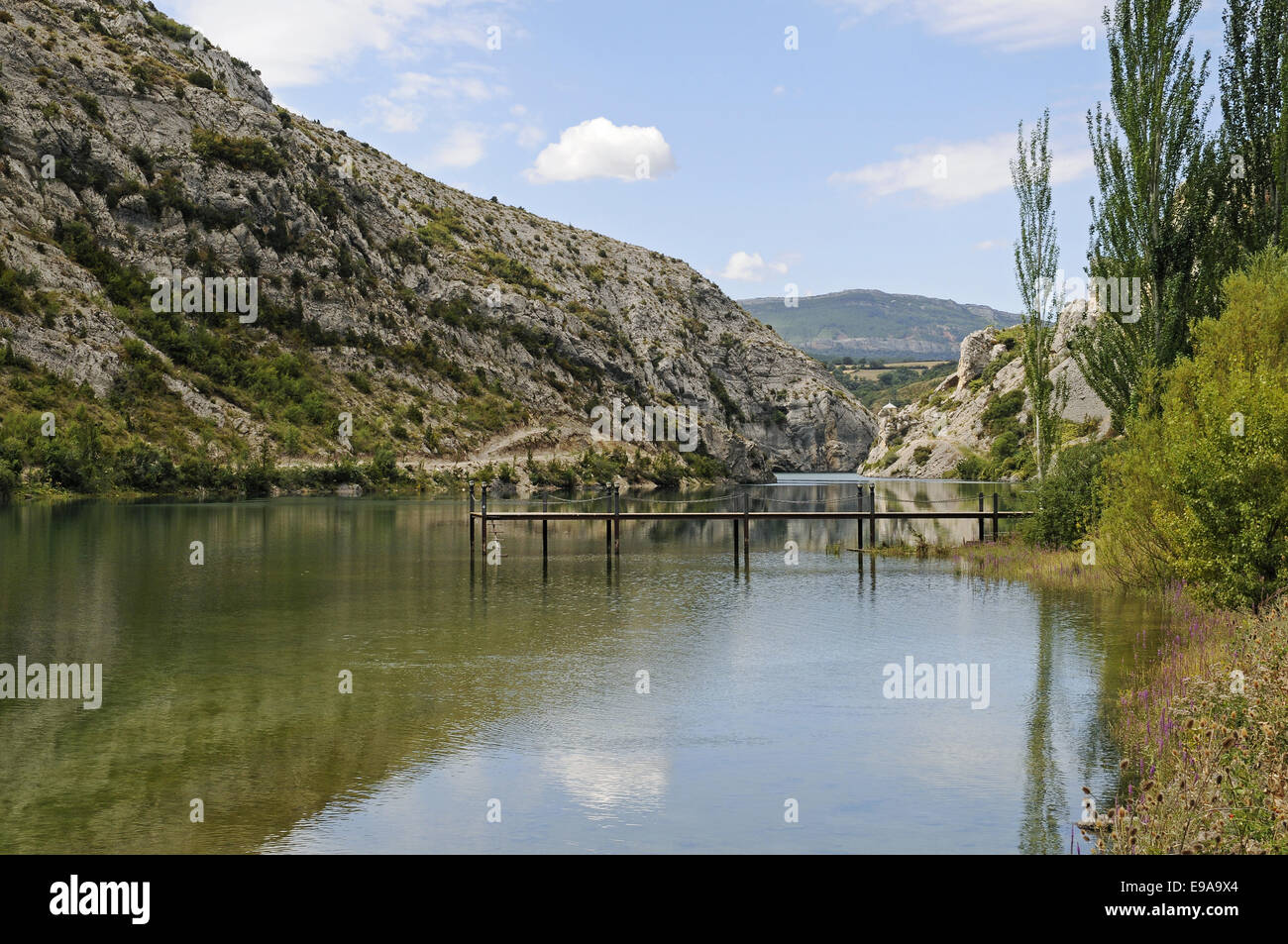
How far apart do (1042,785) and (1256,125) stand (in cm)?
2671

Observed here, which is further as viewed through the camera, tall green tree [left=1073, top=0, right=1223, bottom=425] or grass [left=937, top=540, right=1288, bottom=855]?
tall green tree [left=1073, top=0, right=1223, bottom=425]

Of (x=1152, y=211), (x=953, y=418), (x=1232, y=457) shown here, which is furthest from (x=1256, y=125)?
(x=953, y=418)

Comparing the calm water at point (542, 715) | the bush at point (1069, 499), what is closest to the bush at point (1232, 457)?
the calm water at point (542, 715)

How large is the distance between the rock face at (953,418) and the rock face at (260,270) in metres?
25.0

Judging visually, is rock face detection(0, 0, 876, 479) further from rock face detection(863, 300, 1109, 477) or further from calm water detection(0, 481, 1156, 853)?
calm water detection(0, 481, 1156, 853)

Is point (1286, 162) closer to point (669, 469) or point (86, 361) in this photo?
point (86, 361)

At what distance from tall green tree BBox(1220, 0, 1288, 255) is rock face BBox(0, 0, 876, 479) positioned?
7729cm

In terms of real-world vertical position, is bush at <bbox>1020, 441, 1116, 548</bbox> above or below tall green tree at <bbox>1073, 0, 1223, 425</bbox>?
below

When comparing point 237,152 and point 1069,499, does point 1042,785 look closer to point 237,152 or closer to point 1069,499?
point 1069,499

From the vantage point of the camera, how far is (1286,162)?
102 feet

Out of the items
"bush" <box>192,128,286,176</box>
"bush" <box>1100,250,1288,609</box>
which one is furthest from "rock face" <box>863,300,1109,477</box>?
"bush" <box>1100,250,1288,609</box>

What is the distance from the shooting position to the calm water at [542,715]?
12.8 meters

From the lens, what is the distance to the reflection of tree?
12.2 meters
